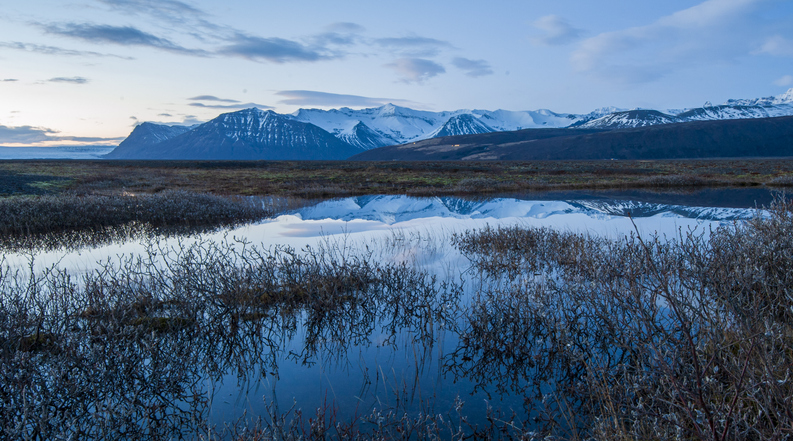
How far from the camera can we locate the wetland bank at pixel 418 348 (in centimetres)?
452

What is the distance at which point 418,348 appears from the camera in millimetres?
7949

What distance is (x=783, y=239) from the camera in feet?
27.8

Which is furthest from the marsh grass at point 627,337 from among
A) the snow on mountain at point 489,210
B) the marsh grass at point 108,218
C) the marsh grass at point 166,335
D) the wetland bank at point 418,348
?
the marsh grass at point 108,218

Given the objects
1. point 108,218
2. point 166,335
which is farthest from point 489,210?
point 166,335

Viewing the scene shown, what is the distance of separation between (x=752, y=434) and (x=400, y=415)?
3684mm

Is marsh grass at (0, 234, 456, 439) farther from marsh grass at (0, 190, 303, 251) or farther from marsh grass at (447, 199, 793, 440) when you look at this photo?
marsh grass at (0, 190, 303, 251)

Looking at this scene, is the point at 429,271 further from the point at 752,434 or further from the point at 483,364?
the point at 752,434

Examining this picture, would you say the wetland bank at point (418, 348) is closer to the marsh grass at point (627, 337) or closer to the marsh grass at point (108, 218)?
the marsh grass at point (627, 337)

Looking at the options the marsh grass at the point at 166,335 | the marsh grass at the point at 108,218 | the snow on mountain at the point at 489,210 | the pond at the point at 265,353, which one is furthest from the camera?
the snow on mountain at the point at 489,210

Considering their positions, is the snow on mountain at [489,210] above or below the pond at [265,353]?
above

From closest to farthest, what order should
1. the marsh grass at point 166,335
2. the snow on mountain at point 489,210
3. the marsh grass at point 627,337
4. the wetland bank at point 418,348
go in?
the wetland bank at point 418,348 < the marsh grass at point 627,337 < the marsh grass at point 166,335 < the snow on mountain at point 489,210

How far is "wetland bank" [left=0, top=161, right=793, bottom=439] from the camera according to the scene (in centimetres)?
452

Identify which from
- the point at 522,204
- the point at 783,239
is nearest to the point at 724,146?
the point at 522,204

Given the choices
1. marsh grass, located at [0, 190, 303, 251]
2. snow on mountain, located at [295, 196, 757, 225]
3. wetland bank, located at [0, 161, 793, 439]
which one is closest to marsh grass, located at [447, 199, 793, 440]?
wetland bank, located at [0, 161, 793, 439]
